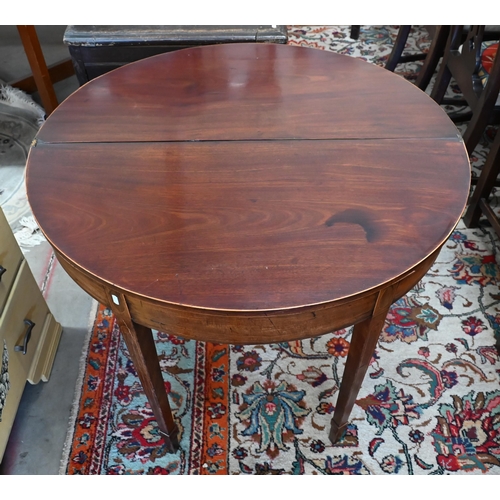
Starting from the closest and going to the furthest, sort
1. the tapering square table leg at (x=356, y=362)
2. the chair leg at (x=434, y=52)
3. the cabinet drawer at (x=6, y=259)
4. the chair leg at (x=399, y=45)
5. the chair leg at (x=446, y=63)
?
1. the tapering square table leg at (x=356, y=362)
2. the cabinet drawer at (x=6, y=259)
3. the chair leg at (x=446, y=63)
4. the chair leg at (x=434, y=52)
5. the chair leg at (x=399, y=45)

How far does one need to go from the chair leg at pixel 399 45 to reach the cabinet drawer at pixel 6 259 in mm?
1781

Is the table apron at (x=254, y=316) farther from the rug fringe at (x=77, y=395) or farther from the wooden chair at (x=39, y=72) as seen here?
the wooden chair at (x=39, y=72)

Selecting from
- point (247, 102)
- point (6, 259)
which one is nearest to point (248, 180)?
point (247, 102)

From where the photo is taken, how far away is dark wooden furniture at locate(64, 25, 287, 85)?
5.12ft

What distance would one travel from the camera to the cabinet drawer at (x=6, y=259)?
3.78ft

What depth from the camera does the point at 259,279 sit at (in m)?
0.76

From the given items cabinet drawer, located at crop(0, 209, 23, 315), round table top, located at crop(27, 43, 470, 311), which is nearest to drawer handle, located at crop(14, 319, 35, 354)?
cabinet drawer, located at crop(0, 209, 23, 315)

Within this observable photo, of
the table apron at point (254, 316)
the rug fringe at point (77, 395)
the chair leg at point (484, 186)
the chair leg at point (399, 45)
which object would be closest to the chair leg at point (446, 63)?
the chair leg at point (399, 45)

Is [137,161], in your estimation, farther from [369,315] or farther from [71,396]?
[71,396]

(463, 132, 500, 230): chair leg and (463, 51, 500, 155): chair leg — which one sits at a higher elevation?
(463, 51, 500, 155): chair leg

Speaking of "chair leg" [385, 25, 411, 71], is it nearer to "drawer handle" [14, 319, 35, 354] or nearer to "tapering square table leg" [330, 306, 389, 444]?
"tapering square table leg" [330, 306, 389, 444]

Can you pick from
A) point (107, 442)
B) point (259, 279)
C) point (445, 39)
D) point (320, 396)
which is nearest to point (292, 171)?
point (259, 279)

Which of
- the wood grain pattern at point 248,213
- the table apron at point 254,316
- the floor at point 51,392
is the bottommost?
the floor at point 51,392

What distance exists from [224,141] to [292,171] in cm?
17
